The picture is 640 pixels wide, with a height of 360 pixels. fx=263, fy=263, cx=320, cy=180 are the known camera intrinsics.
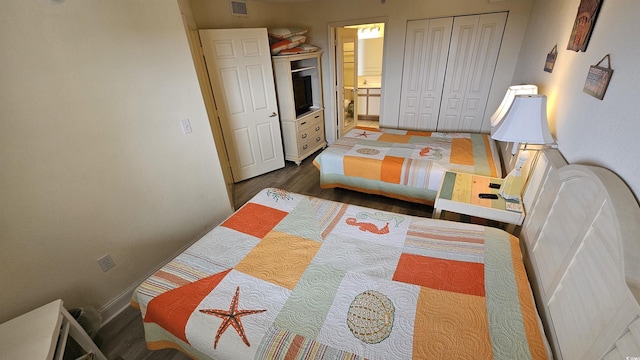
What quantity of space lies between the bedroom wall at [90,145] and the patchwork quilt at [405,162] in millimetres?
1422

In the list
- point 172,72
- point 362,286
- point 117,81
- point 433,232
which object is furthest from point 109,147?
point 433,232

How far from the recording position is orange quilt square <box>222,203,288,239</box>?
1.64m

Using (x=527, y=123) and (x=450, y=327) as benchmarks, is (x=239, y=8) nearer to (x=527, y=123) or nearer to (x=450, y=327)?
(x=527, y=123)

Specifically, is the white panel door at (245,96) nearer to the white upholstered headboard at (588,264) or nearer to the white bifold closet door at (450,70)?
the white bifold closet door at (450,70)

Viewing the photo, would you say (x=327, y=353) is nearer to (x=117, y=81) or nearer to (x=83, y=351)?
(x=83, y=351)

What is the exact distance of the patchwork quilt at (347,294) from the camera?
100 centimetres

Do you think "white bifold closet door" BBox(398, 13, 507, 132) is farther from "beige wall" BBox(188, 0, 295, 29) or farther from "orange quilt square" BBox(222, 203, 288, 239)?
"orange quilt square" BBox(222, 203, 288, 239)

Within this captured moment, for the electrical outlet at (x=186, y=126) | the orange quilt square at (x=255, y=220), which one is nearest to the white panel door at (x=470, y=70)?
the orange quilt square at (x=255, y=220)

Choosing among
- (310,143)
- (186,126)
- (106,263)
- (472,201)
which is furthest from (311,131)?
(106,263)

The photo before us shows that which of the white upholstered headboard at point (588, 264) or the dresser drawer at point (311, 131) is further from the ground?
the white upholstered headboard at point (588, 264)

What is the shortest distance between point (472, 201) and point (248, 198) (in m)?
2.30

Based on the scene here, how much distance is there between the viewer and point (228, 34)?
2.86 m

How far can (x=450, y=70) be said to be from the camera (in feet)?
11.4

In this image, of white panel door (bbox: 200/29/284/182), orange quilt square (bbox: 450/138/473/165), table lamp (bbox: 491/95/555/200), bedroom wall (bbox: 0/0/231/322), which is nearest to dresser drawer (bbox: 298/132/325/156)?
white panel door (bbox: 200/29/284/182)
